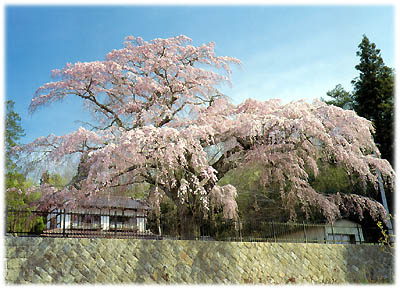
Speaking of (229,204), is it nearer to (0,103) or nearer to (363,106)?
(0,103)

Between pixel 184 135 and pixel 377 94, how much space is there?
1473cm

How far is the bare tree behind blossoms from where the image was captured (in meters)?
10.6

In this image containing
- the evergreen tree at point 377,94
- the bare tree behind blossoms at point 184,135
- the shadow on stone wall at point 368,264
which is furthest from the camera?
the evergreen tree at point 377,94

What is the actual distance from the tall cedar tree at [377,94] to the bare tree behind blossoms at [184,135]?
6.12 meters

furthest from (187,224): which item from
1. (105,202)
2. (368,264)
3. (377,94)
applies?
(377,94)

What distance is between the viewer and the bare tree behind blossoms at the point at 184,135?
10625 millimetres

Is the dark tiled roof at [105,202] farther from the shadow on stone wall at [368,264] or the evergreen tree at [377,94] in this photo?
the evergreen tree at [377,94]

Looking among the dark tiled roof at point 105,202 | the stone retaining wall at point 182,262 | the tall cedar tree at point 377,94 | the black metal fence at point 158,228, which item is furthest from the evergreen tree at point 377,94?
the dark tiled roof at point 105,202

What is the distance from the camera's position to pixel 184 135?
10.8 m

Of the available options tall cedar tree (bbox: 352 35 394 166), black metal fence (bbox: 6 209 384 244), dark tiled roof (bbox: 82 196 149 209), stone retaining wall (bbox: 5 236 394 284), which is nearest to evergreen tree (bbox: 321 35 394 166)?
tall cedar tree (bbox: 352 35 394 166)

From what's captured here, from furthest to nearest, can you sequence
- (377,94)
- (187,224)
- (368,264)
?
(377,94)
(368,264)
(187,224)

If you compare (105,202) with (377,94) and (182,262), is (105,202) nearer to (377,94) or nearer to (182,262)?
(182,262)

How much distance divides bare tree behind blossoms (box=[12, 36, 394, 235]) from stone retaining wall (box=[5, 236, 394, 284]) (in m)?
1.36

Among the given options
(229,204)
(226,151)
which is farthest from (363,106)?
(229,204)
